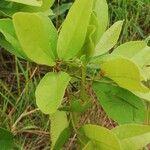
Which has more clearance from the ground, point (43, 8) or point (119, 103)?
point (43, 8)

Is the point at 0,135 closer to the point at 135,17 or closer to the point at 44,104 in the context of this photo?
the point at 44,104

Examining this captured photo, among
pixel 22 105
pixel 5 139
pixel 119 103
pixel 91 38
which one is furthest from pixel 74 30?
pixel 22 105

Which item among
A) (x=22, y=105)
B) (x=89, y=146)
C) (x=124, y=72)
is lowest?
(x=22, y=105)

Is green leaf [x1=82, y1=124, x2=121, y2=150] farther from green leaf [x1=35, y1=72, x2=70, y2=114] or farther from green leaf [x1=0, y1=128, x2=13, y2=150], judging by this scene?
green leaf [x1=0, y1=128, x2=13, y2=150]

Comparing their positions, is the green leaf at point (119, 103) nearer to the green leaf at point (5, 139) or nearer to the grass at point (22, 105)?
the green leaf at point (5, 139)

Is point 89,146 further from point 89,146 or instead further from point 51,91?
point 51,91

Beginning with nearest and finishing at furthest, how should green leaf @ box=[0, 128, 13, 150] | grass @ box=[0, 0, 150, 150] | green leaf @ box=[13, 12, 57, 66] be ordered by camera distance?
green leaf @ box=[13, 12, 57, 66] → green leaf @ box=[0, 128, 13, 150] → grass @ box=[0, 0, 150, 150]

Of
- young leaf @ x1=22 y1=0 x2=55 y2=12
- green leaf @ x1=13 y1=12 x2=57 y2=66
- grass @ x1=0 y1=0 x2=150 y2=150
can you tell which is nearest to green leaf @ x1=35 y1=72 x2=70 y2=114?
green leaf @ x1=13 y1=12 x2=57 y2=66
